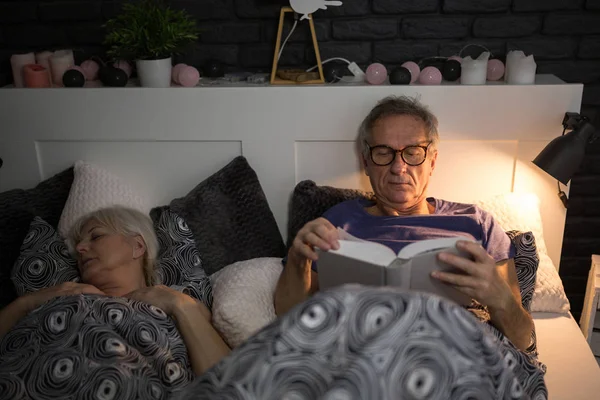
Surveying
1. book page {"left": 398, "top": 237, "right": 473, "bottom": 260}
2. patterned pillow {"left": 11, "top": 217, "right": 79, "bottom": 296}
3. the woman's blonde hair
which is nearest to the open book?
book page {"left": 398, "top": 237, "right": 473, "bottom": 260}

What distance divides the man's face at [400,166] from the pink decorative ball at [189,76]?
0.69m

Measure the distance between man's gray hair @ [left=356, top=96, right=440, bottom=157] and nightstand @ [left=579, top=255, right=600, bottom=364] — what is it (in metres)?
0.75

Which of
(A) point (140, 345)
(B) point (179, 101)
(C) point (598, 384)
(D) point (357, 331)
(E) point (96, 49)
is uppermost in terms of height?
(E) point (96, 49)

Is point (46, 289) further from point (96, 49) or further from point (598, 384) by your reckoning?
point (598, 384)

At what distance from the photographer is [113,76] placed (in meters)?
2.26

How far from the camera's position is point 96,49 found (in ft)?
8.09

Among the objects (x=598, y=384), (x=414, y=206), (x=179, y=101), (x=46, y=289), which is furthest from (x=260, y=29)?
(x=598, y=384)

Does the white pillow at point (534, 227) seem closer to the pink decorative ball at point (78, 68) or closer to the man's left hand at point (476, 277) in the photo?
the man's left hand at point (476, 277)

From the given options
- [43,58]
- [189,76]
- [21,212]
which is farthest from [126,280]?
[43,58]

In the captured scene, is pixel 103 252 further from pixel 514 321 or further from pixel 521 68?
pixel 521 68

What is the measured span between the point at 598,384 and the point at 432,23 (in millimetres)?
1294

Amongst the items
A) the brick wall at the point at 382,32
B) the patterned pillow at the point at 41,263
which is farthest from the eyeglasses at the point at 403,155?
the patterned pillow at the point at 41,263

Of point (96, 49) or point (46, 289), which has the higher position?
point (96, 49)

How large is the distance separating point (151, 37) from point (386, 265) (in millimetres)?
1205
